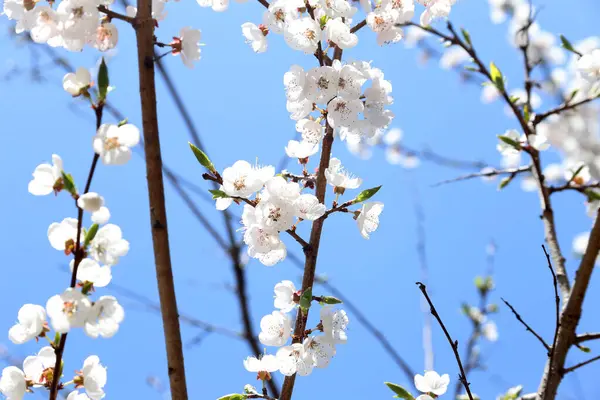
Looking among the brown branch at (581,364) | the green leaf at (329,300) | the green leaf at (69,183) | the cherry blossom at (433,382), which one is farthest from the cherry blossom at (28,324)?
the brown branch at (581,364)

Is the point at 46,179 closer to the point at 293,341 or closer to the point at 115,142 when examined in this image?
the point at 115,142

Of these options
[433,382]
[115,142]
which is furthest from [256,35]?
[433,382]

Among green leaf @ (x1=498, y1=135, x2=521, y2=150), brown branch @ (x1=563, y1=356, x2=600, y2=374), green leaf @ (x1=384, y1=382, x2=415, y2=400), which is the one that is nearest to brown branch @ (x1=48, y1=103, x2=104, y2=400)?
green leaf @ (x1=384, y1=382, x2=415, y2=400)

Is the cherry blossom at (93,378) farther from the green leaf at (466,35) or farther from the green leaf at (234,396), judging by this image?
the green leaf at (466,35)

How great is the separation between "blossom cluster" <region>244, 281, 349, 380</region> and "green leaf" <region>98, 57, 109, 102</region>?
54cm

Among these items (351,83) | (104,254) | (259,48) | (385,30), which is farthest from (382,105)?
(104,254)

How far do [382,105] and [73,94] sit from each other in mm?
664

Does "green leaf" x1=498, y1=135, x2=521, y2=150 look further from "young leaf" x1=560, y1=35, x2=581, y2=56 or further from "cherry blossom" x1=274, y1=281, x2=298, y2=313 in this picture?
"cherry blossom" x1=274, y1=281, x2=298, y2=313

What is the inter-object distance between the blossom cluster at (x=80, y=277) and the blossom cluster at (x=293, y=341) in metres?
0.34

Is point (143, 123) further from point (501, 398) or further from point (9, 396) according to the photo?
point (501, 398)

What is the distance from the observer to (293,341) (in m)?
1.19

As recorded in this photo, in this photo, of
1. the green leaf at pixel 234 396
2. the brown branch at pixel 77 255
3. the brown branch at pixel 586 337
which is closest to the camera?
the brown branch at pixel 77 255

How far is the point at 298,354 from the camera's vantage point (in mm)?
1153

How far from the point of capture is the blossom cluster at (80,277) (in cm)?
91
